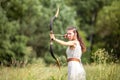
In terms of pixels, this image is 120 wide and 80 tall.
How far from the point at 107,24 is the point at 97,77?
3145 cm

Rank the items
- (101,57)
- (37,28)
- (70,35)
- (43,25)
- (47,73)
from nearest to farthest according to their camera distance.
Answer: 1. (70,35)
2. (101,57)
3. (47,73)
4. (43,25)
5. (37,28)

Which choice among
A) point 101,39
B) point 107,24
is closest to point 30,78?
point 107,24

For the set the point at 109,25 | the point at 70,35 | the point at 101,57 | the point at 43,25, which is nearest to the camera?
the point at 70,35

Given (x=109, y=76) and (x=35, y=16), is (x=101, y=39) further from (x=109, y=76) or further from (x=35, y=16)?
(x=109, y=76)

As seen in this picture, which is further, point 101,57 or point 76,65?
point 101,57

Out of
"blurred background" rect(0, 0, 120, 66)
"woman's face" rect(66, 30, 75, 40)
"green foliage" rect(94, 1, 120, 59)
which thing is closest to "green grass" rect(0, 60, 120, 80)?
"blurred background" rect(0, 0, 120, 66)

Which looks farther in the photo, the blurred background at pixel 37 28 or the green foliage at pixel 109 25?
the green foliage at pixel 109 25

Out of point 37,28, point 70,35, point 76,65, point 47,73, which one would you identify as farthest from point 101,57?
point 37,28

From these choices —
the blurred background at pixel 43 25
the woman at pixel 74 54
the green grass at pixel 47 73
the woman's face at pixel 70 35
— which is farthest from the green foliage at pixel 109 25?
the woman's face at pixel 70 35

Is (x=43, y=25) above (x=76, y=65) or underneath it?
underneath

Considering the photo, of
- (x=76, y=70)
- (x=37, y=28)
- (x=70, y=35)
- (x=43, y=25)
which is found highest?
(x=70, y=35)

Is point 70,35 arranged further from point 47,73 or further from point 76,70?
point 47,73

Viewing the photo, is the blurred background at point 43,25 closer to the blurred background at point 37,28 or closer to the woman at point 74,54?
the blurred background at point 37,28

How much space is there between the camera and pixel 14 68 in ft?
31.8
